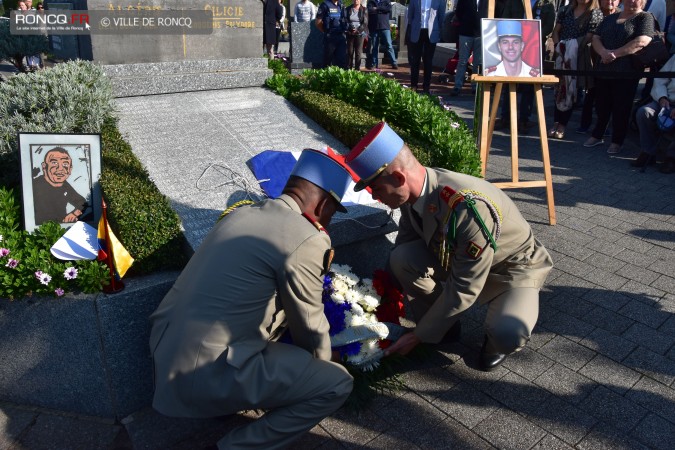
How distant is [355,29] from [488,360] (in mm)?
10773

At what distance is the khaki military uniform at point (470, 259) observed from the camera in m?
3.29

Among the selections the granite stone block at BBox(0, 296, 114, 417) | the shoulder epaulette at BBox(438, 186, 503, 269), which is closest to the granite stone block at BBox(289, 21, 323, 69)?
the shoulder epaulette at BBox(438, 186, 503, 269)

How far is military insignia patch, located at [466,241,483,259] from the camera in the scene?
3.24m

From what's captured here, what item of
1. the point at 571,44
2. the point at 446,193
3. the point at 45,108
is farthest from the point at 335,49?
the point at 446,193

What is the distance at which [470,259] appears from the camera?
3271 mm

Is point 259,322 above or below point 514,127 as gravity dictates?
below

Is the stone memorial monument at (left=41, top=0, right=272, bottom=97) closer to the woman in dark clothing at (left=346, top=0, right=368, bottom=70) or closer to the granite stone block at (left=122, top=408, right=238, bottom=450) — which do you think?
the granite stone block at (left=122, top=408, right=238, bottom=450)

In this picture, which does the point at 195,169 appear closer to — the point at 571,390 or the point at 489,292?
the point at 489,292

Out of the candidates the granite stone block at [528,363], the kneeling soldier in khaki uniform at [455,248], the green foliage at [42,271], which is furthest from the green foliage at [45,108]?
the granite stone block at [528,363]

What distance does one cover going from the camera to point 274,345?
2.91 m

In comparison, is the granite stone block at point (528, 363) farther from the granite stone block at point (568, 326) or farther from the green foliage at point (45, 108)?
the green foliage at point (45, 108)

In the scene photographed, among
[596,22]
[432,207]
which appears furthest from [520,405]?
[596,22]

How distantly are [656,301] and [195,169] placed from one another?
13.1ft

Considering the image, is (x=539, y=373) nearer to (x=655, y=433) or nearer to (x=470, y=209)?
(x=655, y=433)
